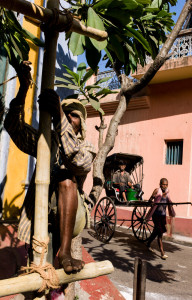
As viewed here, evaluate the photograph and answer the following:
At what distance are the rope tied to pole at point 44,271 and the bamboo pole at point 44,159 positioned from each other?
2 centimetres

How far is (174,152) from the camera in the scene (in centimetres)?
1066

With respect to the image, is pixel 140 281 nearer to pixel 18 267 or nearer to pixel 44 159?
pixel 44 159

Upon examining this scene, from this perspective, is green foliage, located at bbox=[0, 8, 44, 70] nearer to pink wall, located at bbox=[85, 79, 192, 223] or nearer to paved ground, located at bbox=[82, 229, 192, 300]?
paved ground, located at bbox=[82, 229, 192, 300]

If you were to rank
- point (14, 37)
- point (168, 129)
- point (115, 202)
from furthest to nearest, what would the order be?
point (168, 129) < point (115, 202) < point (14, 37)

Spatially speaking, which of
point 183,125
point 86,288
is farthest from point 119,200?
point 86,288

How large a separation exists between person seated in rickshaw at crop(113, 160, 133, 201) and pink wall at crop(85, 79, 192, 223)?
5.58 feet

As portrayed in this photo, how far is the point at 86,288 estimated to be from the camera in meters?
4.00

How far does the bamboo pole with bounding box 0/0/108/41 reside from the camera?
144cm

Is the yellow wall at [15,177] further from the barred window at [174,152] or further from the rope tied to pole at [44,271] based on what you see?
the barred window at [174,152]

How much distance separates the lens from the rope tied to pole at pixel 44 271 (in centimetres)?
140

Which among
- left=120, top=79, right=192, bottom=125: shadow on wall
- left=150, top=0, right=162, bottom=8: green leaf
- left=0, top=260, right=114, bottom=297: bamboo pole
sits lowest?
left=0, top=260, right=114, bottom=297: bamboo pole

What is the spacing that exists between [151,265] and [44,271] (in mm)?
5810

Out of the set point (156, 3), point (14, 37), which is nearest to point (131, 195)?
point (156, 3)

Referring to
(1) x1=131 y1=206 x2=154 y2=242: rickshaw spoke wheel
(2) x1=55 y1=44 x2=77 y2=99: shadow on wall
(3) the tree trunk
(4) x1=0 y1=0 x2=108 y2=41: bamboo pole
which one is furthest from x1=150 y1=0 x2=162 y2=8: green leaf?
(1) x1=131 y1=206 x2=154 y2=242: rickshaw spoke wheel
